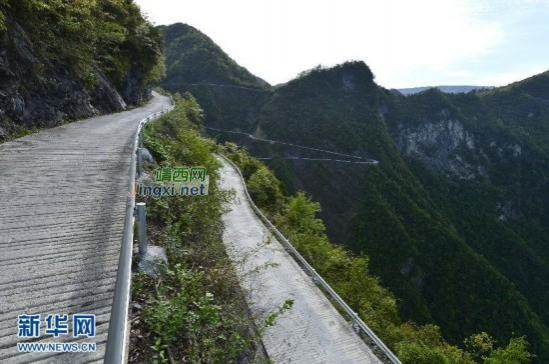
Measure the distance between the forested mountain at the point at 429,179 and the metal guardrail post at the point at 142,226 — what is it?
2104 inches

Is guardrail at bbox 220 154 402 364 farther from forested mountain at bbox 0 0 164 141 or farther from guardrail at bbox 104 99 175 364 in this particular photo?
forested mountain at bbox 0 0 164 141

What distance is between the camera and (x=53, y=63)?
1355 cm

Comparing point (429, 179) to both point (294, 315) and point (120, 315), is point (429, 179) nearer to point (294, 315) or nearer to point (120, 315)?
point (294, 315)

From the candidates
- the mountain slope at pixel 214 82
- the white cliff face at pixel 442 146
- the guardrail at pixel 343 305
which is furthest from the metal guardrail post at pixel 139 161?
the white cliff face at pixel 442 146

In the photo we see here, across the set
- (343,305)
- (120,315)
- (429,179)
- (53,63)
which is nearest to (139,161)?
(343,305)

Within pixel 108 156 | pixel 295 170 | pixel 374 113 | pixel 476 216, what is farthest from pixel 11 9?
pixel 476 216

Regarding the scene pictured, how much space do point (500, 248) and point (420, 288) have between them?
40909 mm

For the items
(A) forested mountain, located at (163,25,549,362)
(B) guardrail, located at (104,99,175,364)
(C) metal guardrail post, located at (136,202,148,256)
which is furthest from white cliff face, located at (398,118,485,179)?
(B) guardrail, located at (104,99,175,364)

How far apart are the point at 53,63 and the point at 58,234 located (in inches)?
462

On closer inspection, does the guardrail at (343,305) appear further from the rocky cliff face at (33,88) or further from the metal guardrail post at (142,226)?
the rocky cliff face at (33,88)

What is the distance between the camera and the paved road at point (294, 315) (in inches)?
234

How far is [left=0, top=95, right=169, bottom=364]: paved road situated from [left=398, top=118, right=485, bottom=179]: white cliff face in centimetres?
11542

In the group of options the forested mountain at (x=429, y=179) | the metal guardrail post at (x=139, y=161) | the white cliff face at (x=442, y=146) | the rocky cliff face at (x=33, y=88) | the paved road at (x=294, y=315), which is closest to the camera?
the paved road at (x=294, y=315)

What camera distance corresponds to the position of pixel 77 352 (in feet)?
9.99
